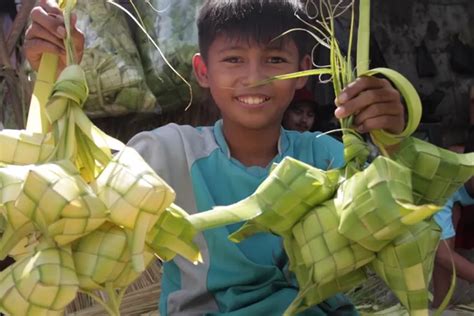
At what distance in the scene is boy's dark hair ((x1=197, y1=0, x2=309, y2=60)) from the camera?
1.41m

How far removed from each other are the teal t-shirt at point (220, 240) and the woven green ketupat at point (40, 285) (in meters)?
0.41

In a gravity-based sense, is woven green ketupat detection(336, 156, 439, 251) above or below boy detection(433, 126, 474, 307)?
above

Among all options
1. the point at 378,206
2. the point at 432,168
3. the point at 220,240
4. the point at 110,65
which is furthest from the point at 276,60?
the point at 110,65

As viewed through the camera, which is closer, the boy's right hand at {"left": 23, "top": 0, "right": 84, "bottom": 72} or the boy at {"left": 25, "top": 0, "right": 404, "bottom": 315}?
the boy's right hand at {"left": 23, "top": 0, "right": 84, "bottom": 72}

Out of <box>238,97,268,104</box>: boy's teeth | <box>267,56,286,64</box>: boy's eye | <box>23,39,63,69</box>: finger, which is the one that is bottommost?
<box>238,97,268,104</box>: boy's teeth

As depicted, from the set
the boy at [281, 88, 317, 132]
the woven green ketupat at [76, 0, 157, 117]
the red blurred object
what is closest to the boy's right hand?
the woven green ketupat at [76, 0, 157, 117]

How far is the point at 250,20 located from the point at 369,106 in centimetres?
38

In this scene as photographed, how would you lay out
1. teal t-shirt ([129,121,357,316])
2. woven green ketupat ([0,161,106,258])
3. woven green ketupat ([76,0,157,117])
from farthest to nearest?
1. woven green ketupat ([76,0,157,117])
2. teal t-shirt ([129,121,357,316])
3. woven green ketupat ([0,161,106,258])

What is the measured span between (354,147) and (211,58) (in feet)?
1.48

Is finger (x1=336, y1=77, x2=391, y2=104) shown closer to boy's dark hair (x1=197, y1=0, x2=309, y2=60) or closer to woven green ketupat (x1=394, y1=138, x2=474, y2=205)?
woven green ketupat (x1=394, y1=138, x2=474, y2=205)

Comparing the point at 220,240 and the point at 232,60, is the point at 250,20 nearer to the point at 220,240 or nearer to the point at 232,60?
the point at 232,60

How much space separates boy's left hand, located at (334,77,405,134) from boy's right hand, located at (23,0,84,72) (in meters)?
0.38

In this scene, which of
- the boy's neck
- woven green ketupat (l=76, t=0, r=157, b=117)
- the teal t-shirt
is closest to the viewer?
the teal t-shirt

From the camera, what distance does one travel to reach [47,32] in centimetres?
121
